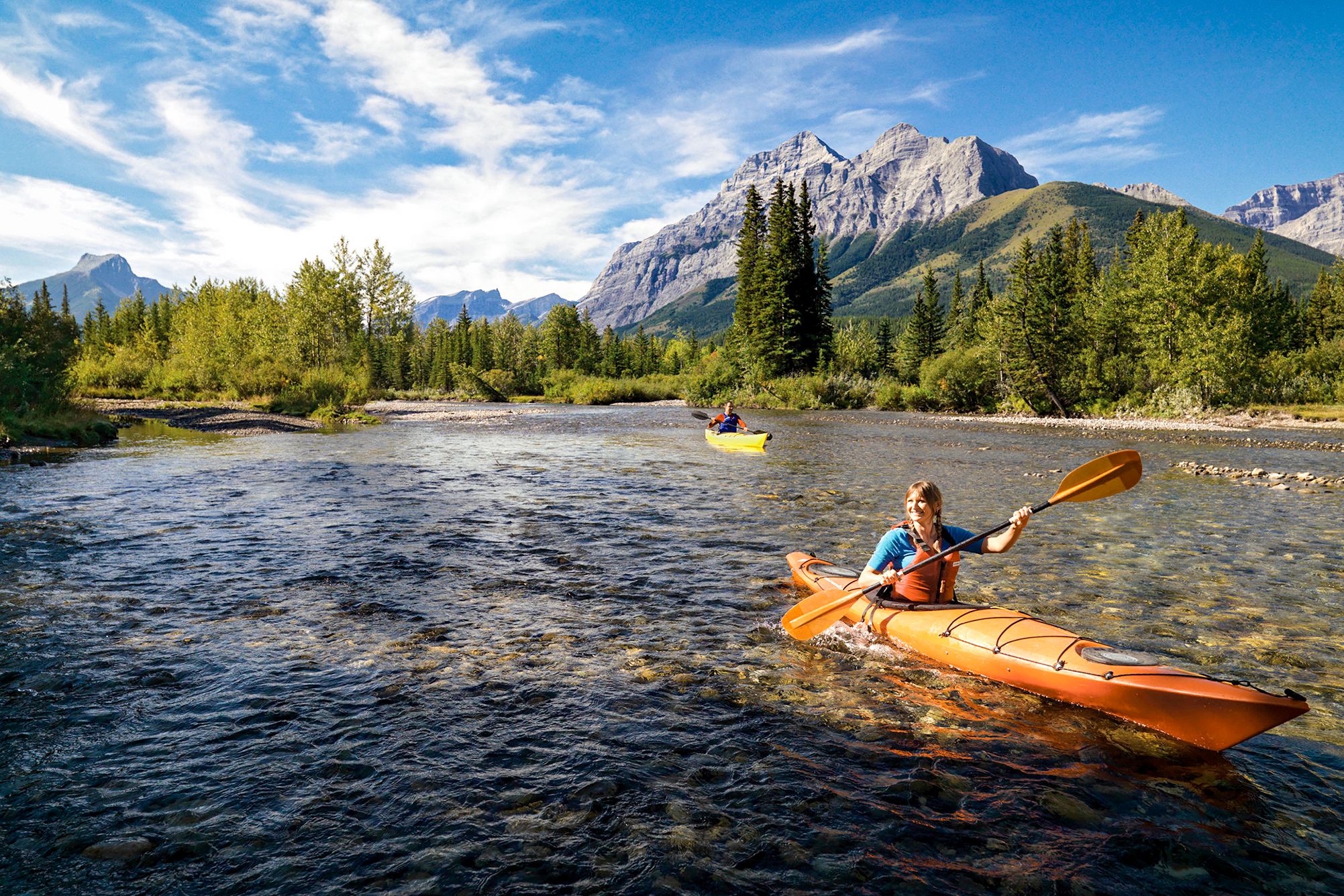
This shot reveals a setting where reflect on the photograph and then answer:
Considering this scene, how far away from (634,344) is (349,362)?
66296mm

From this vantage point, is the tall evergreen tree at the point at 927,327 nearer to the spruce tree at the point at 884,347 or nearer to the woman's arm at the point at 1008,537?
the spruce tree at the point at 884,347

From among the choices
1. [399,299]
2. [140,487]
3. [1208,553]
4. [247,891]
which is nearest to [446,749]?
[247,891]

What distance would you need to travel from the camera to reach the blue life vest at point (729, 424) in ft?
94.6

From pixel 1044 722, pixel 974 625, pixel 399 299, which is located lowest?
pixel 1044 722

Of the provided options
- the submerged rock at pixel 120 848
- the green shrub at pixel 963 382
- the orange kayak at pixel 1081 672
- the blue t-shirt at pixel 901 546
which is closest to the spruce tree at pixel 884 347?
the green shrub at pixel 963 382

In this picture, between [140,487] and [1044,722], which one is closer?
[1044,722]

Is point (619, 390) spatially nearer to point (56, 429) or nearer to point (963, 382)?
point (963, 382)

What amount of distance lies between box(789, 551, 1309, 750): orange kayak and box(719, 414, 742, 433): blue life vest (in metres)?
21.1

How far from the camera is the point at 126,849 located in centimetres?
400

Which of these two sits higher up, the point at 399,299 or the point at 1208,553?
the point at 399,299

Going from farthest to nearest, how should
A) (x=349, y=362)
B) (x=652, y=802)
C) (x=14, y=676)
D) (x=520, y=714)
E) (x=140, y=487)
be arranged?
(x=349, y=362), (x=140, y=487), (x=14, y=676), (x=520, y=714), (x=652, y=802)

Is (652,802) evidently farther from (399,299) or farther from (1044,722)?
(399,299)

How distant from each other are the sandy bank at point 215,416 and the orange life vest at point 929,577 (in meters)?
33.1

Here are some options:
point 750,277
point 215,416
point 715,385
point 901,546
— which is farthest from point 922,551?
point 750,277
